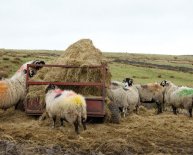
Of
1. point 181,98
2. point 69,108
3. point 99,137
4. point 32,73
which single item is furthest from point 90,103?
point 181,98

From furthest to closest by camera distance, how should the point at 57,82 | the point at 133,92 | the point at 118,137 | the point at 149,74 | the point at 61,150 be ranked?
the point at 149,74
the point at 133,92
the point at 57,82
the point at 118,137
the point at 61,150

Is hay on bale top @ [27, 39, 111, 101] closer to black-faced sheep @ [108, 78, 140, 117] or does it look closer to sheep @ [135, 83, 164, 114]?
black-faced sheep @ [108, 78, 140, 117]

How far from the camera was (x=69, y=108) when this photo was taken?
527 inches

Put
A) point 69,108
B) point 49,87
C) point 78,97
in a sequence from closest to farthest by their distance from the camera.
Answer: point 69,108 < point 78,97 < point 49,87

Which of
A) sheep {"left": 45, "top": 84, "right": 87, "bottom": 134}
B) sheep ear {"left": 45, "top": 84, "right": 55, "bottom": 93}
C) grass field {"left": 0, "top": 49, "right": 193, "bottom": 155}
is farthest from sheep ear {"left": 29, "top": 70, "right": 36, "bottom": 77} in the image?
sheep {"left": 45, "top": 84, "right": 87, "bottom": 134}

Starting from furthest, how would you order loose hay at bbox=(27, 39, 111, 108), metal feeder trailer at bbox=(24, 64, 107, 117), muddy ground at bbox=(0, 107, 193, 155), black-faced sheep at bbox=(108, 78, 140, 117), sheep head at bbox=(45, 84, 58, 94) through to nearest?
black-faced sheep at bbox=(108, 78, 140, 117) < loose hay at bbox=(27, 39, 111, 108) < sheep head at bbox=(45, 84, 58, 94) < metal feeder trailer at bbox=(24, 64, 107, 117) < muddy ground at bbox=(0, 107, 193, 155)

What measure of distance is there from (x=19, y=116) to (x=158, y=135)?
534 centimetres

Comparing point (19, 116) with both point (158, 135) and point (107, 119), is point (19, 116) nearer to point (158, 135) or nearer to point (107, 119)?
point (107, 119)

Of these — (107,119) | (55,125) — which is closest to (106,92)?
(107,119)

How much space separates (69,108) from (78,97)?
17.6 inches

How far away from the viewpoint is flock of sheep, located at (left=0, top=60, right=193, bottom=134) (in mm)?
13531

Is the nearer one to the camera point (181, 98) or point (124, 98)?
point (124, 98)

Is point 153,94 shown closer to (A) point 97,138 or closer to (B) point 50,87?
(B) point 50,87

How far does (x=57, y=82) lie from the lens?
15906 millimetres
